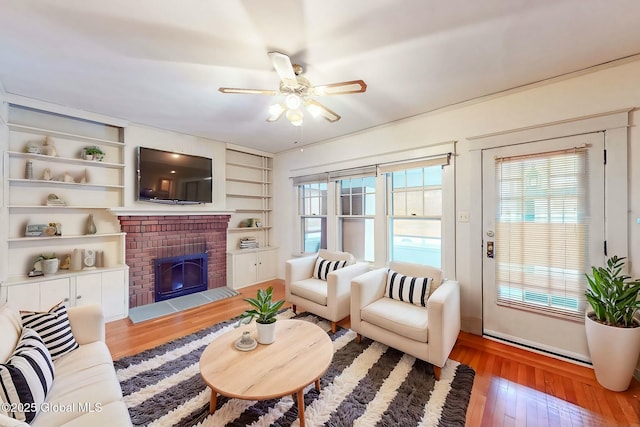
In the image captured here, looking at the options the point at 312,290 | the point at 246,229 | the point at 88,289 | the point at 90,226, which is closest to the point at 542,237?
the point at 312,290

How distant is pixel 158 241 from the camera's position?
3.68 m

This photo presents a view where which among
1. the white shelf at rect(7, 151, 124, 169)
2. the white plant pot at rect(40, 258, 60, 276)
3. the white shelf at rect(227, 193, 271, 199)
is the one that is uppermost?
the white shelf at rect(7, 151, 124, 169)

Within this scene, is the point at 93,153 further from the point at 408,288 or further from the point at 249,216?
the point at 408,288

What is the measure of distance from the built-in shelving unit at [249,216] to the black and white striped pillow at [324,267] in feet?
5.31

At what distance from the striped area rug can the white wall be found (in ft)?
3.62

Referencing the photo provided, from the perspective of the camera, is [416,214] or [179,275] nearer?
[416,214]

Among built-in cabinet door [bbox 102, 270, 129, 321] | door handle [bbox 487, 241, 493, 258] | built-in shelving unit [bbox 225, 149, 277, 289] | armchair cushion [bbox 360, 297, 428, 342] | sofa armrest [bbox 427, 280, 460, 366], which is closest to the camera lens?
sofa armrest [bbox 427, 280, 460, 366]

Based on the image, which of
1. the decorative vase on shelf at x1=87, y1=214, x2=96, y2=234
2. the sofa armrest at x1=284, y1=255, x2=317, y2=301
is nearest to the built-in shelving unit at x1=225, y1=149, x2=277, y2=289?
the sofa armrest at x1=284, y1=255, x2=317, y2=301

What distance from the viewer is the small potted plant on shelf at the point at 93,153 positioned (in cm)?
310

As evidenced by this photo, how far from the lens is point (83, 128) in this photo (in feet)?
10.3

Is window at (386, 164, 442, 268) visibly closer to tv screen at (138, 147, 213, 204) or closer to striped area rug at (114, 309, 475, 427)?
striped area rug at (114, 309, 475, 427)

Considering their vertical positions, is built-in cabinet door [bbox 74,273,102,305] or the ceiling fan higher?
the ceiling fan

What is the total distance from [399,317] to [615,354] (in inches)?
57.6

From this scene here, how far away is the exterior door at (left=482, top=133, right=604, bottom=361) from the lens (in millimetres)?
2162
